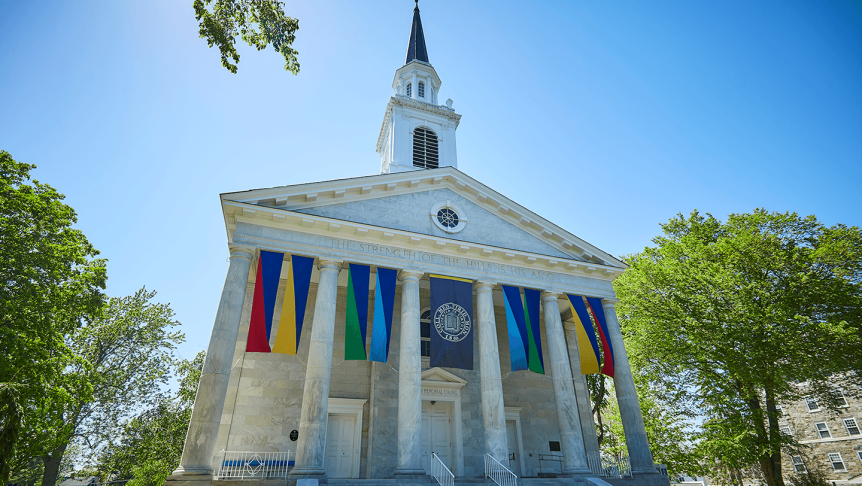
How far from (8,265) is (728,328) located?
27.2 metres

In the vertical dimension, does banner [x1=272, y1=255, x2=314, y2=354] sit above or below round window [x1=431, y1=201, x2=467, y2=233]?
below

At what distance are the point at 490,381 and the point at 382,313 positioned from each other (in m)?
4.67

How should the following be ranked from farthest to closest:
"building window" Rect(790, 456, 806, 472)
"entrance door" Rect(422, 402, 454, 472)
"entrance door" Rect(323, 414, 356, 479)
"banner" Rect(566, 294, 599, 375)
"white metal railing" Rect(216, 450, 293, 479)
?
"building window" Rect(790, 456, 806, 472), "banner" Rect(566, 294, 599, 375), "entrance door" Rect(422, 402, 454, 472), "entrance door" Rect(323, 414, 356, 479), "white metal railing" Rect(216, 450, 293, 479)

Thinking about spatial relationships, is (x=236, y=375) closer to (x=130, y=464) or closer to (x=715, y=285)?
(x=130, y=464)

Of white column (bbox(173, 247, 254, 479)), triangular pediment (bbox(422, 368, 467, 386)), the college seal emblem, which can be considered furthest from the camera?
triangular pediment (bbox(422, 368, 467, 386))

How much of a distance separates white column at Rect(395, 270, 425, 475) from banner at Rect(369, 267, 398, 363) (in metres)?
0.56

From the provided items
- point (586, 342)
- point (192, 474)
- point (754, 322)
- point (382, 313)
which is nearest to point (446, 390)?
point (382, 313)

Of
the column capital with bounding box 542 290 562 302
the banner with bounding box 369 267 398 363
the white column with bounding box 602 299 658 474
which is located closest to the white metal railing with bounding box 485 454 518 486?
the banner with bounding box 369 267 398 363

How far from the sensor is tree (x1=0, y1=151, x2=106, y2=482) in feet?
46.0

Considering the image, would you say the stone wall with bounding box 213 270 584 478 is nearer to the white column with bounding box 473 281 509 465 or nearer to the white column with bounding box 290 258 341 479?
the white column with bounding box 290 258 341 479

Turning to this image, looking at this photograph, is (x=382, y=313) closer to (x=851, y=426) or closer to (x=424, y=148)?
(x=424, y=148)

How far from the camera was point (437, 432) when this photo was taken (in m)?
18.1

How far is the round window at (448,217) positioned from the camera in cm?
1827

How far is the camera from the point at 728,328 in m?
18.8
